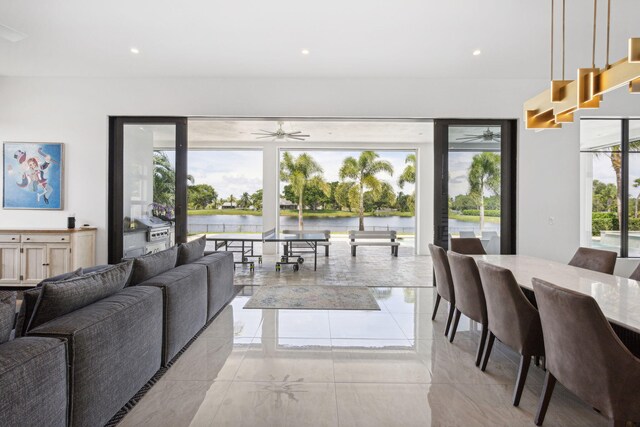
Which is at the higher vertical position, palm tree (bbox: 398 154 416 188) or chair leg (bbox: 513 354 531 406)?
palm tree (bbox: 398 154 416 188)

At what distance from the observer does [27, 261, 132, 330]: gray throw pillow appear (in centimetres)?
165

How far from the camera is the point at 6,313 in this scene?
1405mm

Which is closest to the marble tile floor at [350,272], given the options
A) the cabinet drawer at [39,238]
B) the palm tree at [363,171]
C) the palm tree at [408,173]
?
the cabinet drawer at [39,238]

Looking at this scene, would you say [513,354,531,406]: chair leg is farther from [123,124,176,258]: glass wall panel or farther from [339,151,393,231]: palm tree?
[339,151,393,231]: palm tree

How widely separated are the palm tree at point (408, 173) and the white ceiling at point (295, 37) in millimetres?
7005

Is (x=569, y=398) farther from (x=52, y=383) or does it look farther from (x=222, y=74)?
(x=222, y=74)

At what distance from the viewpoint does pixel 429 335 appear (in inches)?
127

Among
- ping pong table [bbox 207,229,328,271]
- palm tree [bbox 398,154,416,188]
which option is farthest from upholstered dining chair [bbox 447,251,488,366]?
palm tree [bbox 398,154,416,188]

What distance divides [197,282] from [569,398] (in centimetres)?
289

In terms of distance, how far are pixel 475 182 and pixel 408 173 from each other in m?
7.07

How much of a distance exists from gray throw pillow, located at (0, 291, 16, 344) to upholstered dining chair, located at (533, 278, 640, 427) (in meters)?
2.42

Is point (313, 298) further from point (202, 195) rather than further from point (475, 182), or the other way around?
point (202, 195)

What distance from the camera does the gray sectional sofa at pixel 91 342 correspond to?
1288 millimetres

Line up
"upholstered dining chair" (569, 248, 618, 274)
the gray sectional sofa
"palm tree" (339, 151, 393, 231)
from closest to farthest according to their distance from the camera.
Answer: the gray sectional sofa
"upholstered dining chair" (569, 248, 618, 274)
"palm tree" (339, 151, 393, 231)
